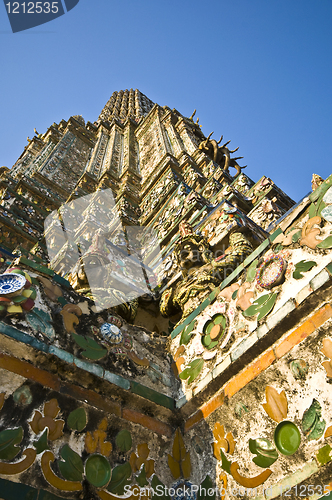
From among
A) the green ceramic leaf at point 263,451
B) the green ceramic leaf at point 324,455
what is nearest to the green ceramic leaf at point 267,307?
the green ceramic leaf at point 263,451

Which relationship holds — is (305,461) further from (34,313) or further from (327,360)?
(34,313)

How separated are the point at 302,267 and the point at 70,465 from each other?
69.9 inches

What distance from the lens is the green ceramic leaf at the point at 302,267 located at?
7.63 ft

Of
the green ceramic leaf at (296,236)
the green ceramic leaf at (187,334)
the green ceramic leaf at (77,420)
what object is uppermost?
the green ceramic leaf at (296,236)

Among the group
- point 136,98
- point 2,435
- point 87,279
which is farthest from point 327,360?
point 136,98

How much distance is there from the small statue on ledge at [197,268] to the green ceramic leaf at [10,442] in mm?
1838

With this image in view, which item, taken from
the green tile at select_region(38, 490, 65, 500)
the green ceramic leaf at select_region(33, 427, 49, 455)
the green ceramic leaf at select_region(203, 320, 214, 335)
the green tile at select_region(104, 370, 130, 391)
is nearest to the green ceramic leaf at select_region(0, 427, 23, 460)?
the green ceramic leaf at select_region(33, 427, 49, 455)

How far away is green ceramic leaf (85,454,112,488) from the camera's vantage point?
2.04 m

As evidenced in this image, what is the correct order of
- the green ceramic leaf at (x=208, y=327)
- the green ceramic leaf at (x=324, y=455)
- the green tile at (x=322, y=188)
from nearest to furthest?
the green ceramic leaf at (x=324, y=455) → the green tile at (x=322, y=188) → the green ceramic leaf at (x=208, y=327)

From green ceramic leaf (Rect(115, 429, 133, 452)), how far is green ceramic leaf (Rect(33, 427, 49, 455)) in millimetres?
465

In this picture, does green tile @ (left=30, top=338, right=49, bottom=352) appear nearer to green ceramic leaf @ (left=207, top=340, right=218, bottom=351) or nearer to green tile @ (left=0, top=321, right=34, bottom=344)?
green tile @ (left=0, top=321, right=34, bottom=344)

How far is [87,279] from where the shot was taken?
4141 millimetres

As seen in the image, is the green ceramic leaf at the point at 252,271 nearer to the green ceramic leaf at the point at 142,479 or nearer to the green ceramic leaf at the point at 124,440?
the green ceramic leaf at the point at 124,440

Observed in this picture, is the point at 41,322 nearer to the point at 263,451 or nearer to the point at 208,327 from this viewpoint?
the point at 208,327
